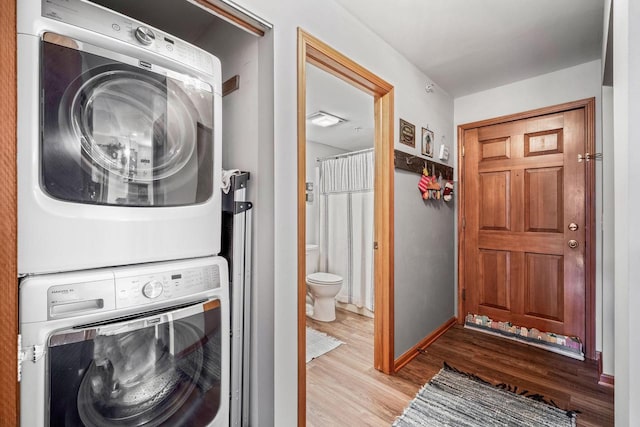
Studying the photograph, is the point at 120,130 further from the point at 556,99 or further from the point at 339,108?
the point at 556,99

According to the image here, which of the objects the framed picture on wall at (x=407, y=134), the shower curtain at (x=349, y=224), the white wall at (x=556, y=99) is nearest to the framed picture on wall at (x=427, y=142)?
the framed picture on wall at (x=407, y=134)

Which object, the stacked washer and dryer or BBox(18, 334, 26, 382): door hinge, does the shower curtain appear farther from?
BBox(18, 334, 26, 382): door hinge

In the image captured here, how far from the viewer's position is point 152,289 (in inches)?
40.1

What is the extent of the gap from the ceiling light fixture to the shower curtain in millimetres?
456

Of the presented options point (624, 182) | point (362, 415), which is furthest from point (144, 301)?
point (624, 182)

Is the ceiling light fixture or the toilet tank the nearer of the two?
Result: the ceiling light fixture

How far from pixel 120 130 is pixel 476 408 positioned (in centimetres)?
232

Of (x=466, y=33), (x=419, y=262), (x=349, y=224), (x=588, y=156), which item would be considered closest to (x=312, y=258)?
(x=349, y=224)

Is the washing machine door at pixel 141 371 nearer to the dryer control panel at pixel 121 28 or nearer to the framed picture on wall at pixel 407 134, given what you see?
the dryer control panel at pixel 121 28

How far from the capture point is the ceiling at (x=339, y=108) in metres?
2.59

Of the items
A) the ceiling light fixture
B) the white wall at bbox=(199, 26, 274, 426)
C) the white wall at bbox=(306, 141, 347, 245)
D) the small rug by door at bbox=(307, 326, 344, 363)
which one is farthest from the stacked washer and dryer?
the white wall at bbox=(306, 141, 347, 245)

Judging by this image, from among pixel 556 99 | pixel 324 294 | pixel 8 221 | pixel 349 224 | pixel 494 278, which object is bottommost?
pixel 324 294

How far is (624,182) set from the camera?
2.89ft

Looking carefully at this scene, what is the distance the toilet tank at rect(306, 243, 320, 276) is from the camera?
3676mm
